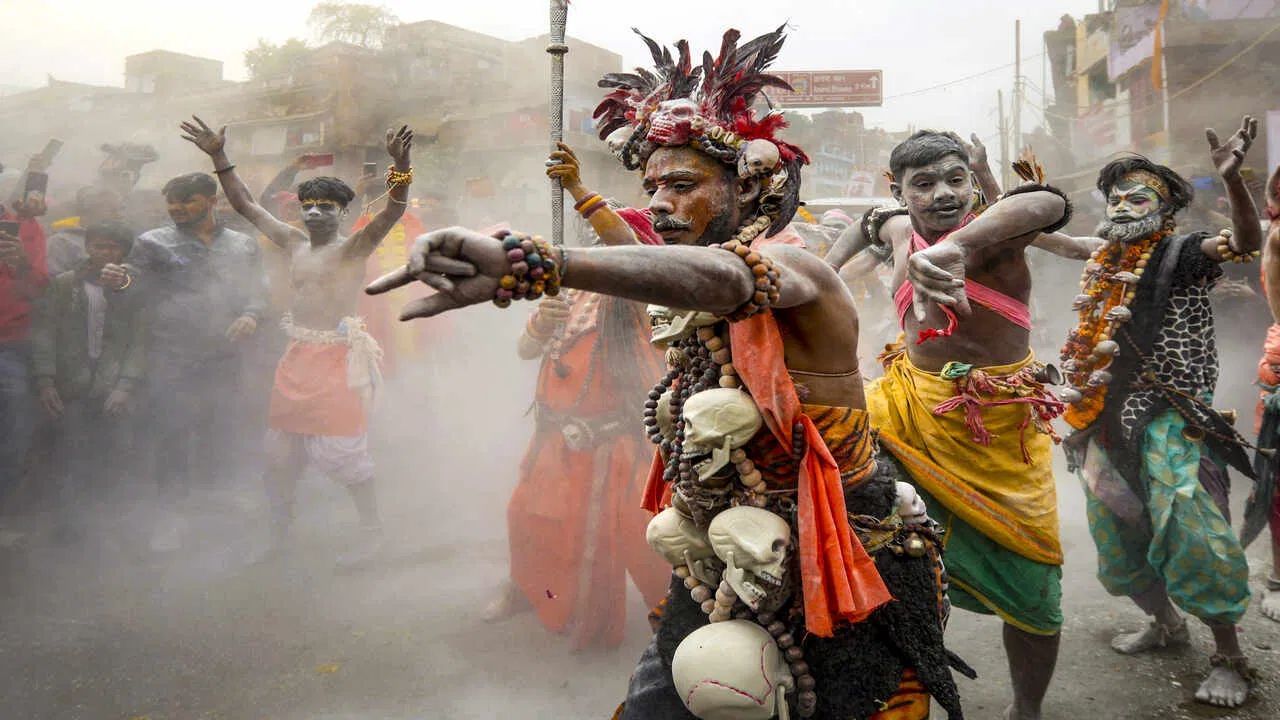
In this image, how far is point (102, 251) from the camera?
6289 mm

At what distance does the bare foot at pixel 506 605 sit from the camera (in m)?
5.12

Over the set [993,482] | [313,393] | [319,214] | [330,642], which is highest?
[319,214]

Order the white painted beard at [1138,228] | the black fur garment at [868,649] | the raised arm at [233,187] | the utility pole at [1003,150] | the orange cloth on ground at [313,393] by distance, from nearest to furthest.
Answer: the black fur garment at [868,649] → the white painted beard at [1138,228] → the raised arm at [233,187] → the orange cloth on ground at [313,393] → the utility pole at [1003,150]

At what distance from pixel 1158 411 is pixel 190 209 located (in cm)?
596

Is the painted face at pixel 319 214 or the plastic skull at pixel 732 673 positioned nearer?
the plastic skull at pixel 732 673

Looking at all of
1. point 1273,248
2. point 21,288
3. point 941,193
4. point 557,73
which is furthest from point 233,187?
point 1273,248

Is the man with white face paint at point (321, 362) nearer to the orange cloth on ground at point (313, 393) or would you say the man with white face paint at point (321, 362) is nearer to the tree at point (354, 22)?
the orange cloth on ground at point (313, 393)

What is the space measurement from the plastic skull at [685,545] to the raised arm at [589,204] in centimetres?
99

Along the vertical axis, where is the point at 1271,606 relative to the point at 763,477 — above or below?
below

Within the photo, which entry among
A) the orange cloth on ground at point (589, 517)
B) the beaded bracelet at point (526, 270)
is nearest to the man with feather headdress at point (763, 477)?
the beaded bracelet at point (526, 270)

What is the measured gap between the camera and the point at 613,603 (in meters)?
4.84

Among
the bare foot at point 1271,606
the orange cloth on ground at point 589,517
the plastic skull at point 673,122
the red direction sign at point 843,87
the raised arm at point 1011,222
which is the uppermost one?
the red direction sign at point 843,87

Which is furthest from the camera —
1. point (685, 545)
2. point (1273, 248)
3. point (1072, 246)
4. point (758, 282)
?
point (1072, 246)

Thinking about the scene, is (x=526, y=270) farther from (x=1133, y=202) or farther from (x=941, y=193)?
(x=1133, y=202)
